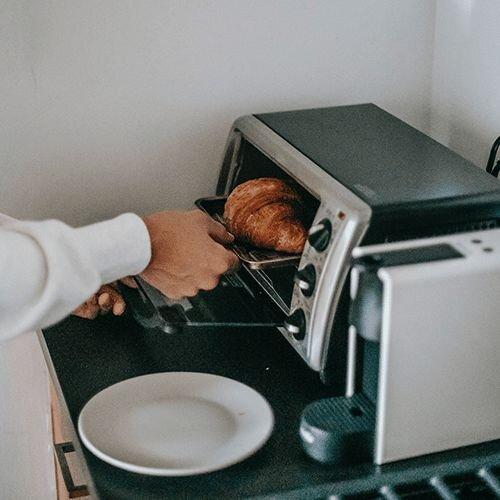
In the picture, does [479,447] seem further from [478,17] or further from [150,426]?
[478,17]

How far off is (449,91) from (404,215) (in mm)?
606

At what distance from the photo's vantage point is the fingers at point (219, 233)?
1.36m

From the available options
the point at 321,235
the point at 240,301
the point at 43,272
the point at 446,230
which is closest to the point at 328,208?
the point at 321,235

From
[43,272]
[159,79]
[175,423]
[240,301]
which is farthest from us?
[159,79]

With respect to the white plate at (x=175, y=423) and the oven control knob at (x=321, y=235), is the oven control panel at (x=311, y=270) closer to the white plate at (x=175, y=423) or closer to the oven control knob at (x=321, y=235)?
the oven control knob at (x=321, y=235)

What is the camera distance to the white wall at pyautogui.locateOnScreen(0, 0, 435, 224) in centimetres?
150

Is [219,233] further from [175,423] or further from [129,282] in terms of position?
[175,423]

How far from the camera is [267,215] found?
1.37 meters

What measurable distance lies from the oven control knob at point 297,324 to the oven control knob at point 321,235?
10cm

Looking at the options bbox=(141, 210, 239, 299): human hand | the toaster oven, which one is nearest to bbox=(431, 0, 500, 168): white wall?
the toaster oven

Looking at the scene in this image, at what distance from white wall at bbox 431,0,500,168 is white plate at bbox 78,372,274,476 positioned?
67 cm

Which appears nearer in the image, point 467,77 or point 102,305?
point 102,305

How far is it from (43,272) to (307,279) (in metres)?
0.35

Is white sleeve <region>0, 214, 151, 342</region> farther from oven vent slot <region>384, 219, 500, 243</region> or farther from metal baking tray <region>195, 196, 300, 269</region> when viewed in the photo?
oven vent slot <region>384, 219, 500, 243</region>
